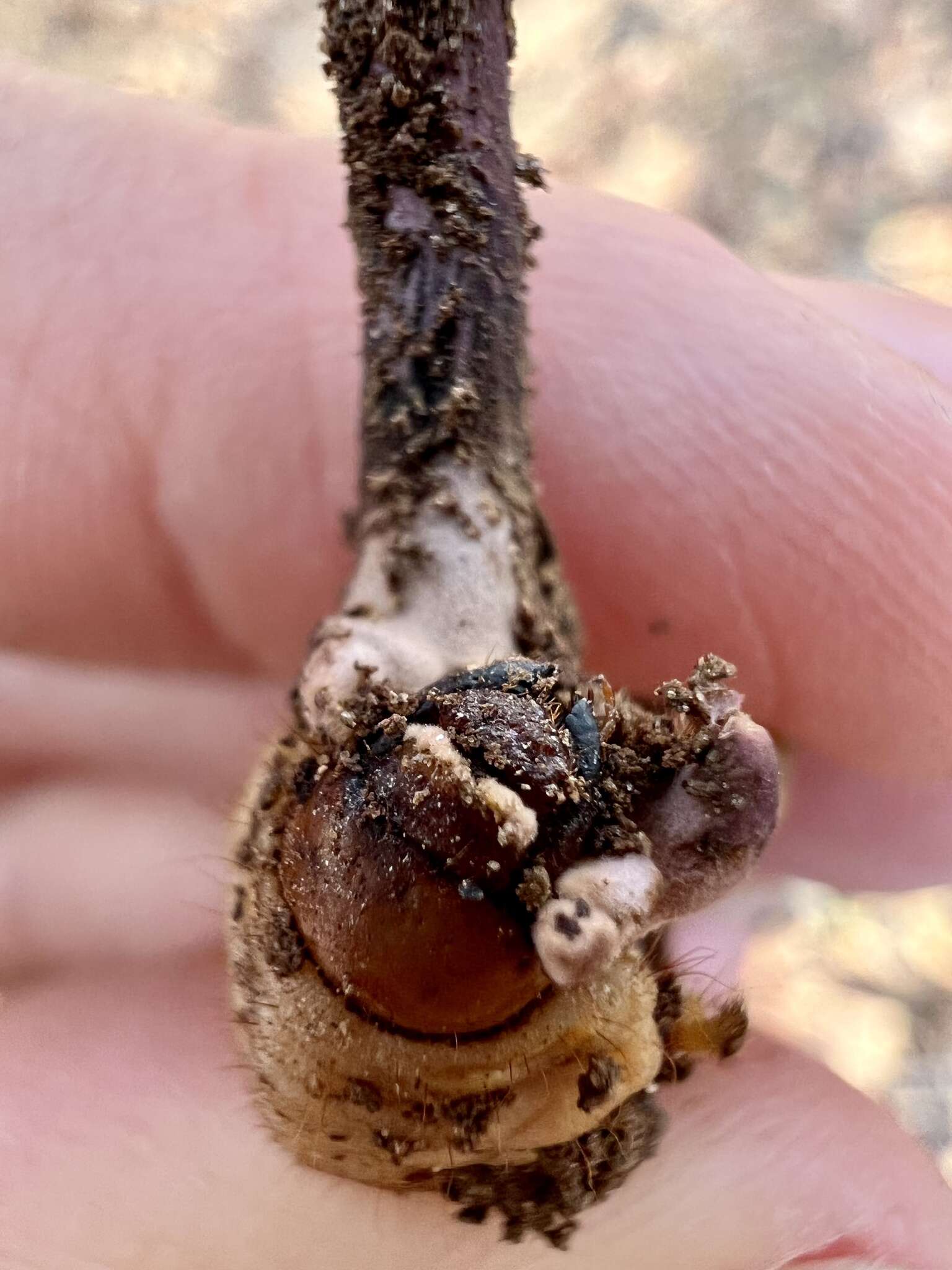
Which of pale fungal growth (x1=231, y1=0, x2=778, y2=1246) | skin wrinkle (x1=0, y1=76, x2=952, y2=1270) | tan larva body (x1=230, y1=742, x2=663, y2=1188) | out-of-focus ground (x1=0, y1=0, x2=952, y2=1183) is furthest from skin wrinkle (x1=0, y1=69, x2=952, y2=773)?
out-of-focus ground (x1=0, y1=0, x2=952, y2=1183)

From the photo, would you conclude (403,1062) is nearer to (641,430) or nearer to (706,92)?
(641,430)

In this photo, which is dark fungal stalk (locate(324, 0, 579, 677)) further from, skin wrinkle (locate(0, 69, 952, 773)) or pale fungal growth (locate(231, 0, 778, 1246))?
skin wrinkle (locate(0, 69, 952, 773))

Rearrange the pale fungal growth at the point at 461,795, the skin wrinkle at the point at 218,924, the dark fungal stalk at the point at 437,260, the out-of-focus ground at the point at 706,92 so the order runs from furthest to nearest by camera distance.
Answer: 1. the out-of-focus ground at the point at 706,92
2. the skin wrinkle at the point at 218,924
3. the dark fungal stalk at the point at 437,260
4. the pale fungal growth at the point at 461,795

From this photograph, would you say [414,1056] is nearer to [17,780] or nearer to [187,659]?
[187,659]

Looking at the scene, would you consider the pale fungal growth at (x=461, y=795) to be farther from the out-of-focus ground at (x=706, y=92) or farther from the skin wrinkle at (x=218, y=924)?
the out-of-focus ground at (x=706, y=92)

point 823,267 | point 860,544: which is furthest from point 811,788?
point 823,267

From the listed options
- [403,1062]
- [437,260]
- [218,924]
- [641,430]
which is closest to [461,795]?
[403,1062]

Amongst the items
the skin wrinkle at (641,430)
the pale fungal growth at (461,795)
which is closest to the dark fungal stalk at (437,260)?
the pale fungal growth at (461,795)

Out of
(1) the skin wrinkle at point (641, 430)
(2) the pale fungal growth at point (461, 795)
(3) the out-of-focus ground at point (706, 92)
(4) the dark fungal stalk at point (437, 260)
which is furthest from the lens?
(3) the out-of-focus ground at point (706, 92)
